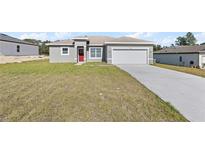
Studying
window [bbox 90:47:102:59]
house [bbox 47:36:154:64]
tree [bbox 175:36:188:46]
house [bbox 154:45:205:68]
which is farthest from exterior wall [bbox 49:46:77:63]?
tree [bbox 175:36:188:46]

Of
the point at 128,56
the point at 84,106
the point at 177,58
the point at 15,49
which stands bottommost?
the point at 84,106

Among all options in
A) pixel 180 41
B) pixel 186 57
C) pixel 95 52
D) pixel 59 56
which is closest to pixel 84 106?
pixel 95 52

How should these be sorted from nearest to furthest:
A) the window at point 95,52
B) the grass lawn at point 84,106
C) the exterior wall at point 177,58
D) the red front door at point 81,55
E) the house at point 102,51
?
1. the grass lawn at point 84,106
2. the house at point 102,51
3. the red front door at point 81,55
4. the window at point 95,52
5. the exterior wall at point 177,58

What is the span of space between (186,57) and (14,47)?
27.5m

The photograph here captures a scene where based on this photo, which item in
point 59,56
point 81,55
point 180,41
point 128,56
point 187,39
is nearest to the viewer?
point 128,56

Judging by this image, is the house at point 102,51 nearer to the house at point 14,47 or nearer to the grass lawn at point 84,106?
the house at point 14,47

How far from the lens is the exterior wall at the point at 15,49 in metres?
32.0

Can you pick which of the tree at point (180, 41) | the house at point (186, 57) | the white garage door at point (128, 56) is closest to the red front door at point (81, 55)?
the white garage door at point (128, 56)

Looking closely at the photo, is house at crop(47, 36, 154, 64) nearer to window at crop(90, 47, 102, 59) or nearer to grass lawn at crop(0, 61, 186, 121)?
window at crop(90, 47, 102, 59)

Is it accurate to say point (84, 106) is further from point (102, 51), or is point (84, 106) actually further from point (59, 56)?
point (59, 56)

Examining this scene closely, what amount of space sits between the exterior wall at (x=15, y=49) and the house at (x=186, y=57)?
24549 millimetres

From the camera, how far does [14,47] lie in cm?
3566
